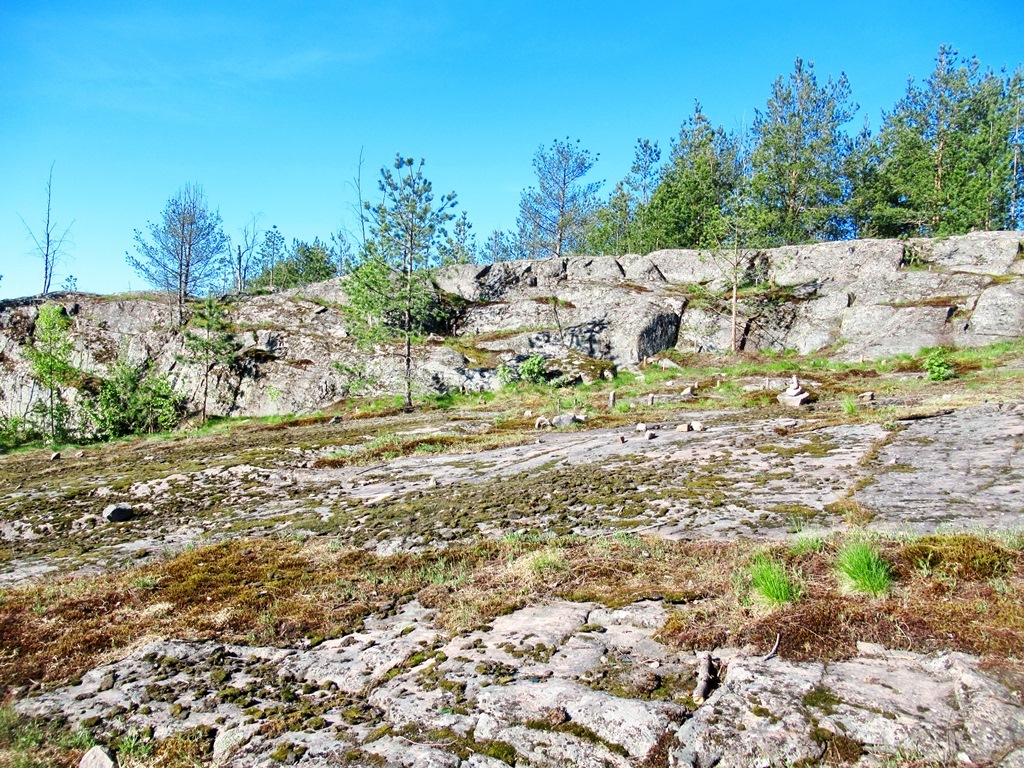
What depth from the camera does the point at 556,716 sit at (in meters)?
3.40

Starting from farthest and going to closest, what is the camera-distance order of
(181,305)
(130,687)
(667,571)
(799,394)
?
(181,305) → (799,394) → (667,571) → (130,687)

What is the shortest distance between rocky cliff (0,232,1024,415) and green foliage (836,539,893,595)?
3045 cm

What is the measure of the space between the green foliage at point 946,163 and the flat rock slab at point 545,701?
52904mm

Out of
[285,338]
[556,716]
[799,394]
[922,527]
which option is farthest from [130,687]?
[285,338]

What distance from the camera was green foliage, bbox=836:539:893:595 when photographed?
4.19 meters

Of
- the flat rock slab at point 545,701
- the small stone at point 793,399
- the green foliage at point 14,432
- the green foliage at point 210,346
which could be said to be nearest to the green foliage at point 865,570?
the flat rock slab at point 545,701

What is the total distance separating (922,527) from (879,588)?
7.19ft

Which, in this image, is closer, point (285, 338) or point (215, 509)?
point (215, 509)

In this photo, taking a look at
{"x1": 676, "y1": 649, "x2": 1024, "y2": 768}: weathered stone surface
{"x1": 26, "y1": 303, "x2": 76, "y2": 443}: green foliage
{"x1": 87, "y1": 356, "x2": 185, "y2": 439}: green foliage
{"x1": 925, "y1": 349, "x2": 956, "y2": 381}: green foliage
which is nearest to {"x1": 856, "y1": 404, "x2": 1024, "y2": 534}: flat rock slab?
{"x1": 676, "y1": 649, "x2": 1024, "y2": 768}: weathered stone surface

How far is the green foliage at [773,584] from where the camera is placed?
422 cm

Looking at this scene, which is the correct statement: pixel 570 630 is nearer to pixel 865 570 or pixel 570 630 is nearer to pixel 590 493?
pixel 865 570

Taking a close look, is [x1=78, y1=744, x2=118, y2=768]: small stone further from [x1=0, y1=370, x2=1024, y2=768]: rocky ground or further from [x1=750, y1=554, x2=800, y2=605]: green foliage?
[x1=750, y1=554, x2=800, y2=605]: green foliage

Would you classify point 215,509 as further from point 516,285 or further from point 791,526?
point 516,285

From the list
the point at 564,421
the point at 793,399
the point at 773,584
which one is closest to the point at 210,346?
the point at 564,421
